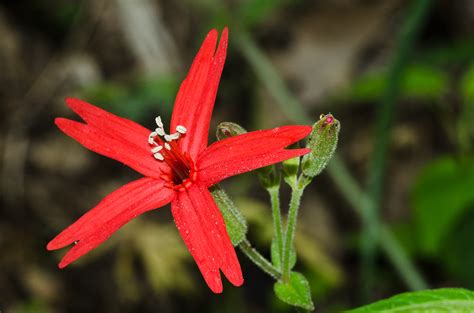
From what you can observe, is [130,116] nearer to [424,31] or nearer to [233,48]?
[233,48]

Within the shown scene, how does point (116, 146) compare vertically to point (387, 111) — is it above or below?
below

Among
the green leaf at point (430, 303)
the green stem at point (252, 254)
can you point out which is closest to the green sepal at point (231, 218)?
the green stem at point (252, 254)

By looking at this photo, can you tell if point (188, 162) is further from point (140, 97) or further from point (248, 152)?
point (140, 97)

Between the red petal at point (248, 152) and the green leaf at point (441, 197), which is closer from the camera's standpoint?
the red petal at point (248, 152)

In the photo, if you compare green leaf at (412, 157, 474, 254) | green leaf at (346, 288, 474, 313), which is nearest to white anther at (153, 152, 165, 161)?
green leaf at (346, 288, 474, 313)

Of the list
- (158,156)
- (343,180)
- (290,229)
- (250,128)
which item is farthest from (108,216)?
(250,128)

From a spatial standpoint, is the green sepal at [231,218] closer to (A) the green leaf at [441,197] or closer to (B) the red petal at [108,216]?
(B) the red petal at [108,216]

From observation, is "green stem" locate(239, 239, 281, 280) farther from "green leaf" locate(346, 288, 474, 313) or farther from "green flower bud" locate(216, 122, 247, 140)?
"green leaf" locate(346, 288, 474, 313)
